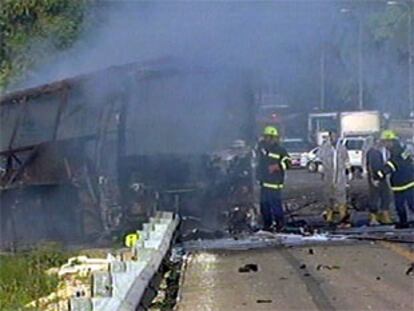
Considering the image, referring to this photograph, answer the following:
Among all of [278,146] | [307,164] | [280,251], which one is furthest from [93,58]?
[307,164]

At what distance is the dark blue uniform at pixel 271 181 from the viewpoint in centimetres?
1933

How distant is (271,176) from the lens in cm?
1952

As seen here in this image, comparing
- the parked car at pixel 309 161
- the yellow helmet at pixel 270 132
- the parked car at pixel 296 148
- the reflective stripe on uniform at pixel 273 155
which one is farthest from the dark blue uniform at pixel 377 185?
the parked car at pixel 296 148

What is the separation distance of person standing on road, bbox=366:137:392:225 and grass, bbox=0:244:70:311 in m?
6.16

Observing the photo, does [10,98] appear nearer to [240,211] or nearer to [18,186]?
[18,186]

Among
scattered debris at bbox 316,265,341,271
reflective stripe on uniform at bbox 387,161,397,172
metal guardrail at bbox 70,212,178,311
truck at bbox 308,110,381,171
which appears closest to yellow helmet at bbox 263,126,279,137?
reflective stripe on uniform at bbox 387,161,397,172

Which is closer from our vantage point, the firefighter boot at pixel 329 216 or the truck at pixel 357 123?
the firefighter boot at pixel 329 216

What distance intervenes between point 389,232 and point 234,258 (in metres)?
3.85

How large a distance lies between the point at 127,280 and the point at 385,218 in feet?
38.7

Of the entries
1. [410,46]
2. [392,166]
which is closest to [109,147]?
[392,166]

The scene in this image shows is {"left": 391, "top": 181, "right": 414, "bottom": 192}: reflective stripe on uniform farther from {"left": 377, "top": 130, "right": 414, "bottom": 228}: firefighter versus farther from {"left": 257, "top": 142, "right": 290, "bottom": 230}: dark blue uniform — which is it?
{"left": 257, "top": 142, "right": 290, "bottom": 230}: dark blue uniform

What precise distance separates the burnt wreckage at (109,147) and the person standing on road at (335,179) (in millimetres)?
2715

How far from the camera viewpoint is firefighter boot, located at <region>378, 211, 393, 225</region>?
20.3 metres

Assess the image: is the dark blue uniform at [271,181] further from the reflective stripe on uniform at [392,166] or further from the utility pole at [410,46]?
the utility pole at [410,46]
